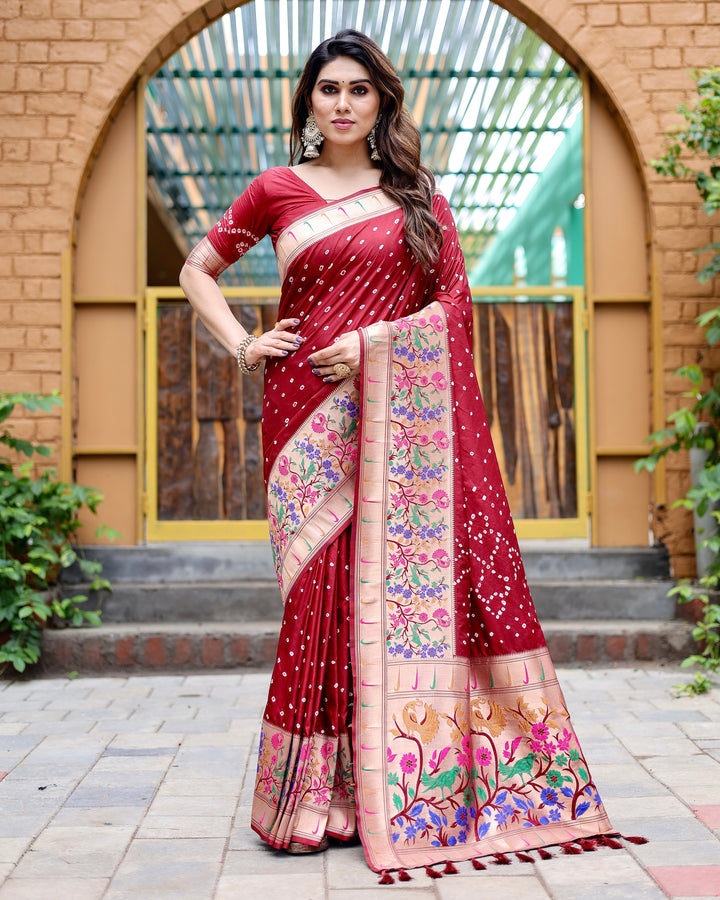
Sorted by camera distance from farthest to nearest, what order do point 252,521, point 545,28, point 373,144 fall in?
point 252,521, point 545,28, point 373,144

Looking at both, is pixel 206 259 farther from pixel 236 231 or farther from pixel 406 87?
pixel 406 87

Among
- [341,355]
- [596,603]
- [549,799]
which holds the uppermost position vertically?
[341,355]

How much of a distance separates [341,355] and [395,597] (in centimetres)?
54

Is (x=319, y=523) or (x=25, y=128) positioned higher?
(x=25, y=128)

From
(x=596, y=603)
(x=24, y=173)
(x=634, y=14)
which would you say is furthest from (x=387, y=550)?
(x=634, y=14)

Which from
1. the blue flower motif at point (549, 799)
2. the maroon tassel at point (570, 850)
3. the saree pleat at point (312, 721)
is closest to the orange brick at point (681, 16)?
the saree pleat at point (312, 721)

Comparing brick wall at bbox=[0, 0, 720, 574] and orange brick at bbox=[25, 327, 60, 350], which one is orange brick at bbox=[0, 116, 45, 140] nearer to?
brick wall at bbox=[0, 0, 720, 574]

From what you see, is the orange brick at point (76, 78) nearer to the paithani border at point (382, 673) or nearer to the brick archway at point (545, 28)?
the brick archway at point (545, 28)

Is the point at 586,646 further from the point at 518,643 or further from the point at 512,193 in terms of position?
the point at 512,193

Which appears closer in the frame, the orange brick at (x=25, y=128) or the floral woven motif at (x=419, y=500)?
the floral woven motif at (x=419, y=500)

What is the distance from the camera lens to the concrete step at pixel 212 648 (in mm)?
4094

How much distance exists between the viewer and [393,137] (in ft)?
7.42

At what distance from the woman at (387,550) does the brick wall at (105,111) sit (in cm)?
249

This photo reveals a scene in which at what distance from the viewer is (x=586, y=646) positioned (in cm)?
413
